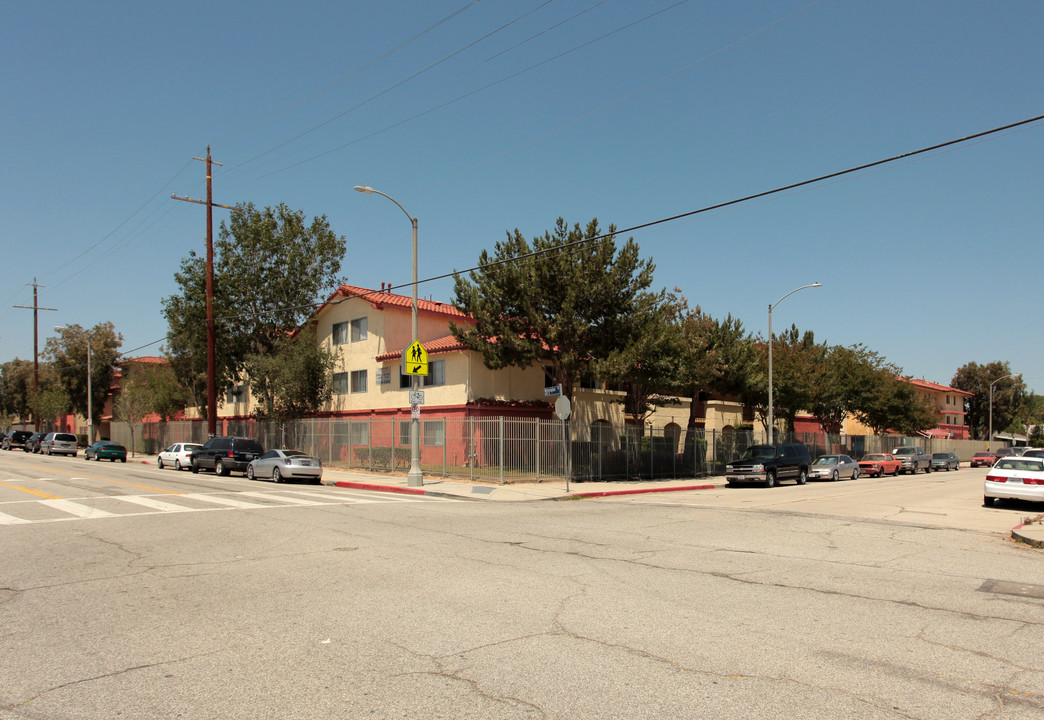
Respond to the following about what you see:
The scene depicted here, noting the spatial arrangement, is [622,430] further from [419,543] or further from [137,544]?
[137,544]

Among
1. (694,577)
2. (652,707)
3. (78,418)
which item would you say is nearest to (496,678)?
(652,707)

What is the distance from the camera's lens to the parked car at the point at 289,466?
26172 mm

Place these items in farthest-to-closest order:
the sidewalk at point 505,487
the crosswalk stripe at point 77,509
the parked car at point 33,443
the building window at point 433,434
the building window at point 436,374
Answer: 1. the parked car at point 33,443
2. the building window at point 436,374
3. the building window at point 433,434
4. the sidewalk at point 505,487
5. the crosswalk stripe at point 77,509

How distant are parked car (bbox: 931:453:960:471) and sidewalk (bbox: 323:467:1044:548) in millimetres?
27553

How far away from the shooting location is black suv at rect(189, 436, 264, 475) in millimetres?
31297

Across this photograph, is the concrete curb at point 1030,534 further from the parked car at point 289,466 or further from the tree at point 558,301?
the parked car at point 289,466

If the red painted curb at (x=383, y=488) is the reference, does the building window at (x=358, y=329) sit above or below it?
above

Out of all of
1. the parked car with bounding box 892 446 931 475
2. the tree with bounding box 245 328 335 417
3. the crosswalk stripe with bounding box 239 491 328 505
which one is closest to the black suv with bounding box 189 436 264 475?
the tree with bounding box 245 328 335 417

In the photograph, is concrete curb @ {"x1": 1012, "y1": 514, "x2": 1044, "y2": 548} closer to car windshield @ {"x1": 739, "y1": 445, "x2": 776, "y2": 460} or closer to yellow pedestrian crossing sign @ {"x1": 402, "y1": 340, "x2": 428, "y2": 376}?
car windshield @ {"x1": 739, "y1": 445, "x2": 776, "y2": 460}

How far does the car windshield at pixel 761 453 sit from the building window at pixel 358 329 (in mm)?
21255

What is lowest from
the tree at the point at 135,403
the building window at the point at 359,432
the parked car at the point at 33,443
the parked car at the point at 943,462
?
the parked car at the point at 943,462

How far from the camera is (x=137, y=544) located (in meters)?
11.0

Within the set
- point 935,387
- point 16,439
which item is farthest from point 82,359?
point 935,387

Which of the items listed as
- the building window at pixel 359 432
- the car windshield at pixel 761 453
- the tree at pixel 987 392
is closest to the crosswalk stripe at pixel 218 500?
the building window at pixel 359 432
